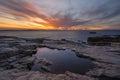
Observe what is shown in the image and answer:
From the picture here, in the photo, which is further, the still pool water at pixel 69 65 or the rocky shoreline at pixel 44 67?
the still pool water at pixel 69 65

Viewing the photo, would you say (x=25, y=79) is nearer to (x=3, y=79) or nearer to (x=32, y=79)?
(x=32, y=79)

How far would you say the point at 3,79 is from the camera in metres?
7.77

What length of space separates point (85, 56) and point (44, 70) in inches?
280

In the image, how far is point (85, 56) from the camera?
51.8 ft

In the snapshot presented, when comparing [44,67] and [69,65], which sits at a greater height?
[44,67]

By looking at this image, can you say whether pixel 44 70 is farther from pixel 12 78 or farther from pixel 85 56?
pixel 85 56

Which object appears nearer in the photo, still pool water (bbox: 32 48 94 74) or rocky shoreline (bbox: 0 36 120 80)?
rocky shoreline (bbox: 0 36 120 80)

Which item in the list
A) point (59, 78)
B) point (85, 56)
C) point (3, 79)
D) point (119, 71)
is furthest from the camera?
point (85, 56)

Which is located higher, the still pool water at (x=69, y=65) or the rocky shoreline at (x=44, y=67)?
the rocky shoreline at (x=44, y=67)

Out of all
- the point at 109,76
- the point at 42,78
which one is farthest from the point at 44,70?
the point at 109,76

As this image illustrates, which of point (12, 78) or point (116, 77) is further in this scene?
point (116, 77)

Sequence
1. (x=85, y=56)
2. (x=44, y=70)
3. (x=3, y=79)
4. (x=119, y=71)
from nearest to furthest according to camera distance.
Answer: (x=3, y=79) → (x=119, y=71) → (x=44, y=70) → (x=85, y=56)

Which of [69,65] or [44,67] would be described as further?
[69,65]

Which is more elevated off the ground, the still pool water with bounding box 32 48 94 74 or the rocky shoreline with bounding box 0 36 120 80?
the rocky shoreline with bounding box 0 36 120 80
